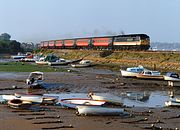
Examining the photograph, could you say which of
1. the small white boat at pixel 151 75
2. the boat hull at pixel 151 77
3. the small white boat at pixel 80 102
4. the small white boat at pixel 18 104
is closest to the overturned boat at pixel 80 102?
the small white boat at pixel 80 102

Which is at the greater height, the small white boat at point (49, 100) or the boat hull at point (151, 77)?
the boat hull at point (151, 77)

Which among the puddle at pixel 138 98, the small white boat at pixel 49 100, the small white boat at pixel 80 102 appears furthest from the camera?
the puddle at pixel 138 98

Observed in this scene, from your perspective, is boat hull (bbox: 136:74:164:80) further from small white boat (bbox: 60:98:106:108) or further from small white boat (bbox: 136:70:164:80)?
small white boat (bbox: 60:98:106:108)

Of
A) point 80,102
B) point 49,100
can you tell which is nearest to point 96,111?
point 80,102

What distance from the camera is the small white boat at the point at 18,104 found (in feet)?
81.8

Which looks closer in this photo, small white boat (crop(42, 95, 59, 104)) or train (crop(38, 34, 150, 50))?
small white boat (crop(42, 95, 59, 104))

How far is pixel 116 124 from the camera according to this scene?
2073 centimetres

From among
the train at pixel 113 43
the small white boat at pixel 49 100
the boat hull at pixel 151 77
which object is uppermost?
the train at pixel 113 43

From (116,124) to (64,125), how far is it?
2921mm

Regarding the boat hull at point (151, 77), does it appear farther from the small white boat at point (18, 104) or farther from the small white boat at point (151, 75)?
the small white boat at point (18, 104)

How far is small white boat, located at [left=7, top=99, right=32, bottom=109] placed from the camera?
24.9m

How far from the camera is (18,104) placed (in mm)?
24922

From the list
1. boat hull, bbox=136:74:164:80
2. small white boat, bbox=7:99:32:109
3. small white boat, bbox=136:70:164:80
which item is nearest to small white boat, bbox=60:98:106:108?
small white boat, bbox=7:99:32:109

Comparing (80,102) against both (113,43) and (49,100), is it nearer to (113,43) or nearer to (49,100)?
(49,100)
